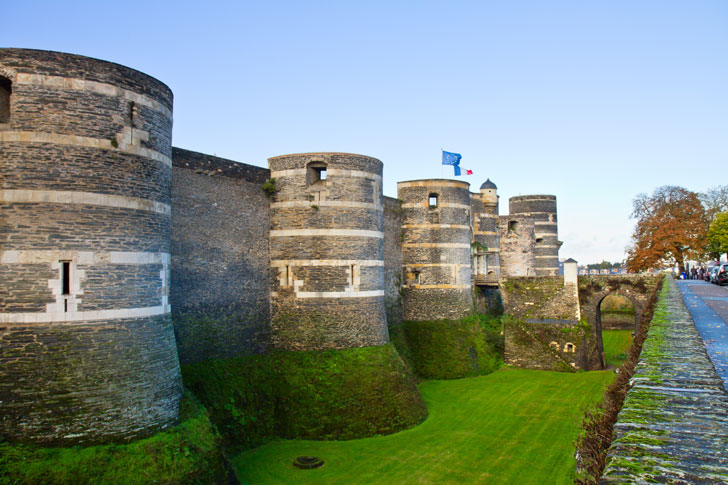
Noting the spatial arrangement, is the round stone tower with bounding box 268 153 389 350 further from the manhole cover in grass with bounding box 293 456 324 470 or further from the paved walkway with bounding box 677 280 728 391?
the paved walkway with bounding box 677 280 728 391

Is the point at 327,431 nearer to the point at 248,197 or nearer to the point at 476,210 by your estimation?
the point at 248,197

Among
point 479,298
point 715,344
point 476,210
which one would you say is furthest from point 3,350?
point 476,210

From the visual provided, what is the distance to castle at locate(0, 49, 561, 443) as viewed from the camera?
439 inches

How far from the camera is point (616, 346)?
135ft

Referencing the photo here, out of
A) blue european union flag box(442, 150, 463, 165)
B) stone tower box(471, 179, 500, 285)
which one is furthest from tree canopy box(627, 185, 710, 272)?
blue european union flag box(442, 150, 463, 165)

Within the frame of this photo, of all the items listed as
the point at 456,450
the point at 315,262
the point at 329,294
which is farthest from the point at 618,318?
the point at 315,262

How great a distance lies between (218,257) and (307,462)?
745 cm

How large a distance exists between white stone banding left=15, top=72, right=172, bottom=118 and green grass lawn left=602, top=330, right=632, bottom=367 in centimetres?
2879

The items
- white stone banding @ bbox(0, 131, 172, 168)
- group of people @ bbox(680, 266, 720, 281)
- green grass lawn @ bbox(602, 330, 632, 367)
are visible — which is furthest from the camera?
group of people @ bbox(680, 266, 720, 281)

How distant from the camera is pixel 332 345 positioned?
20406 millimetres

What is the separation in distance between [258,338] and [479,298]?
67.5ft

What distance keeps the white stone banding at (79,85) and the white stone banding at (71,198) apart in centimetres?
229

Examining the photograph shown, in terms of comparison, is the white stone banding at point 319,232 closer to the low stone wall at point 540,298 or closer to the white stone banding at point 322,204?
the white stone banding at point 322,204

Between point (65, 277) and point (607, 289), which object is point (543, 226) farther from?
point (65, 277)
